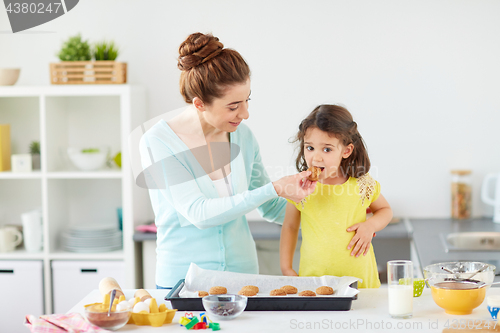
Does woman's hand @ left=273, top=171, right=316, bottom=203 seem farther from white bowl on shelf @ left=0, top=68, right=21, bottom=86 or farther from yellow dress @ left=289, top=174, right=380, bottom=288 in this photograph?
white bowl on shelf @ left=0, top=68, right=21, bottom=86

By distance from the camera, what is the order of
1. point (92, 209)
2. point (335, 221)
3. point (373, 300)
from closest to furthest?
point (373, 300) < point (335, 221) < point (92, 209)

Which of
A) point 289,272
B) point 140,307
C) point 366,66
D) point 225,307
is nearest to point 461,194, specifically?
point 366,66

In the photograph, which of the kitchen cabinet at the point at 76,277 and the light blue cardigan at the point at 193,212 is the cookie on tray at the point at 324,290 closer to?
the light blue cardigan at the point at 193,212

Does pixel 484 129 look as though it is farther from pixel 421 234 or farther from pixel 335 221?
pixel 335 221

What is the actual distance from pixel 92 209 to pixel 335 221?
192 centimetres

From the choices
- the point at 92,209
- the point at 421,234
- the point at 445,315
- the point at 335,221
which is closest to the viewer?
the point at 445,315

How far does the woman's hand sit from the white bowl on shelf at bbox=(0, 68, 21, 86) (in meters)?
2.01

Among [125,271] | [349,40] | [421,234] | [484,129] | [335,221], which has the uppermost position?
[349,40]

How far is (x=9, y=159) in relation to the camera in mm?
3047

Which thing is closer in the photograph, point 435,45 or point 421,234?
point 421,234

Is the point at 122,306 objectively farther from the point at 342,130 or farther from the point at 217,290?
the point at 342,130

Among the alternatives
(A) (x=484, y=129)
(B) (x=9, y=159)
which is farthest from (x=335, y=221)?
(B) (x=9, y=159)

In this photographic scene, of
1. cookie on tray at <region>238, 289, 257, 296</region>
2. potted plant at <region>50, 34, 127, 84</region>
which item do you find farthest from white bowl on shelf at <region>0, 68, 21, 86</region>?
cookie on tray at <region>238, 289, 257, 296</region>

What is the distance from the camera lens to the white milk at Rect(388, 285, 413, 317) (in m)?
1.27
